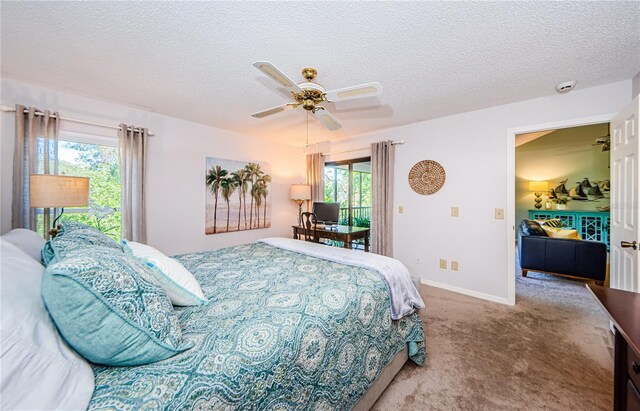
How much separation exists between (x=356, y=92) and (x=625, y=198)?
2438mm

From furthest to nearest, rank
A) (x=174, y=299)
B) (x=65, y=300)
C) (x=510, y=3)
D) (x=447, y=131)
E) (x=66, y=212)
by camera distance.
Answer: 1. (x=447, y=131)
2. (x=66, y=212)
3. (x=510, y=3)
4. (x=174, y=299)
5. (x=65, y=300)

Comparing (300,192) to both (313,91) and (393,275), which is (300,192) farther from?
(393,275)

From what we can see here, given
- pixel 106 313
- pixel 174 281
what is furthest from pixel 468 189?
pixel 106 313

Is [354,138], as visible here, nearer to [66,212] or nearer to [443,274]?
[443,274]

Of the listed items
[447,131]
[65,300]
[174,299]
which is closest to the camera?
[65,300]

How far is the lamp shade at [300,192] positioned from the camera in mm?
4539

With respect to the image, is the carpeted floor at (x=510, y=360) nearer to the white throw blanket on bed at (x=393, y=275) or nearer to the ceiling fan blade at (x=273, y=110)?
the white throw blanket on bed at (x=393, y=275)

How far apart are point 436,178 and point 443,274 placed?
1397mm

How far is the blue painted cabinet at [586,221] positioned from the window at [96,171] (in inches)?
340

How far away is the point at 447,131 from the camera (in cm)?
338

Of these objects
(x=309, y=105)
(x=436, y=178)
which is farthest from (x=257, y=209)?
(x=436, y=178)

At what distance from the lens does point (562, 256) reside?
137 inches

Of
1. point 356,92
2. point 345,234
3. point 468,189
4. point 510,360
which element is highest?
point 356,92

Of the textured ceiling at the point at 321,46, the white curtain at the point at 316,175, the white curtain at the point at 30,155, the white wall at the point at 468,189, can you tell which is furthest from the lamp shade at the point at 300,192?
the white curtain at the point at 30,155
